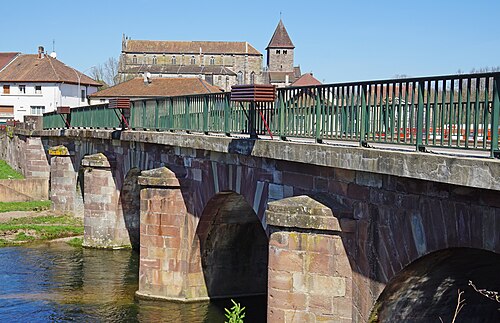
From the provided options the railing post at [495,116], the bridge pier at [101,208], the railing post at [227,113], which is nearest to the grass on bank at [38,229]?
the bridge pier at [101,208]

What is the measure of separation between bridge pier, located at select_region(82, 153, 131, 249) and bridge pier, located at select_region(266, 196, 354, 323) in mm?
16615

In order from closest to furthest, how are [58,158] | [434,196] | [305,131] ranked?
[434,196]
[305,131]
[58,158]

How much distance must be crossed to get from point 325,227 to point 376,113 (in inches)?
73.7

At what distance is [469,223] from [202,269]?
12147 mm

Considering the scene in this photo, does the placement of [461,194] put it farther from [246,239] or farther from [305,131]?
[246,239]

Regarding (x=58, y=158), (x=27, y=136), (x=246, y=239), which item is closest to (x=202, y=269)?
(x=246, y=239)

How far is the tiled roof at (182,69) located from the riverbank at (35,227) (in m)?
95.4

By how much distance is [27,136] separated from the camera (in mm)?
42594

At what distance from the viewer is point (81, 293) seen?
2075cm

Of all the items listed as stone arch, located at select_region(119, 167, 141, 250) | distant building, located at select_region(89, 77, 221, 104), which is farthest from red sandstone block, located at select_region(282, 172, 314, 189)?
distant building, located at select_region(89, 77, 221, 104)

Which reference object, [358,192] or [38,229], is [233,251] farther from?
[38,229]

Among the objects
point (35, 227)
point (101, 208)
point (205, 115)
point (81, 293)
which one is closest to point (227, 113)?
point (205, 115)

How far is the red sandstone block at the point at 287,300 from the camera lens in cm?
1140

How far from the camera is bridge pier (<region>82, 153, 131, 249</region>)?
1083 inches
